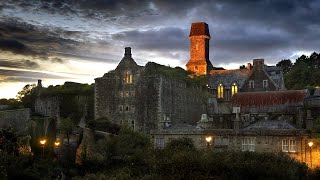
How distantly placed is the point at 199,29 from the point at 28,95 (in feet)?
126

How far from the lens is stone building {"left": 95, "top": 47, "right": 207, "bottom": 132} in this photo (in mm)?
72188

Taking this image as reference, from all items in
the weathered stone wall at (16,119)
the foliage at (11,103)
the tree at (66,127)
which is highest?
the foliage at (11,103)

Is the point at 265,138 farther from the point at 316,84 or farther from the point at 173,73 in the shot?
the point at 316,84

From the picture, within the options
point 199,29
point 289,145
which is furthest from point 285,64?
point 289,145

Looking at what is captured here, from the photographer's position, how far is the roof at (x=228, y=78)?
299ft

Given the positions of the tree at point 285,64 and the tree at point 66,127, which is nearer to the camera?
the tree at point 66,127

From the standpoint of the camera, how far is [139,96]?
241ft

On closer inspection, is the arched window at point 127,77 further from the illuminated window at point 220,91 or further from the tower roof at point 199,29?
the tower roof at point 199,29

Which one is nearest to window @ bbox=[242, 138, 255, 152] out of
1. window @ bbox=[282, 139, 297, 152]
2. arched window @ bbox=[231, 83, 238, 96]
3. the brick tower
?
window @ bbox=[282, 139, 297, 152]

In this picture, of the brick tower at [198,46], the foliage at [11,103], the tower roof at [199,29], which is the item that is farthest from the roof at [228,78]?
the foliage at [11,103]

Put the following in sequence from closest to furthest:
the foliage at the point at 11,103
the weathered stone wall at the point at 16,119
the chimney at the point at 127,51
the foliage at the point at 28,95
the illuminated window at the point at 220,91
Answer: the weathered stone wall at the point at 16,119 < the chimney at the point at 127,51 < the foliage at the point at 28,95 < the foliage at the point at 11,103 < the illuminated window at the point at 220,91

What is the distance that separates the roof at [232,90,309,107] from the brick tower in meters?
26.5

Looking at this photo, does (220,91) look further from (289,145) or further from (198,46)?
(289,145)

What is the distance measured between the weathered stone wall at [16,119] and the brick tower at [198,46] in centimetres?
4878
